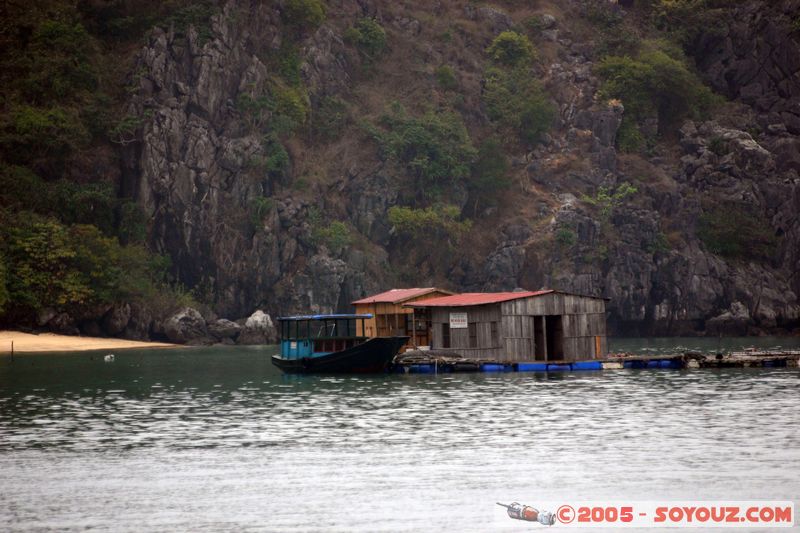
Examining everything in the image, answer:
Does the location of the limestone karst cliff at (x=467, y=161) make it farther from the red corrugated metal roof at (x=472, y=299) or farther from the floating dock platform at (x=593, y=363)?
the floating dock platform at (x=593, y=363)

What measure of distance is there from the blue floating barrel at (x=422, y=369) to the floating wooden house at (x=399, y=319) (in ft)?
20.5

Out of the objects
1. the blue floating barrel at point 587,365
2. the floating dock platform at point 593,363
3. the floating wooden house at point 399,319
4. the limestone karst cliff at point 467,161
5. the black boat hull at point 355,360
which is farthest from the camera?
the limestone karst cliff at point 467,161

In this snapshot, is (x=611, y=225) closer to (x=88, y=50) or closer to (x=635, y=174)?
(x=635, y=174)

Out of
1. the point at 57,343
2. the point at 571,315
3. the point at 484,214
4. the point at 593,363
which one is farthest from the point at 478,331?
the point at 484,214

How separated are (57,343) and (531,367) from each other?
57661 mm

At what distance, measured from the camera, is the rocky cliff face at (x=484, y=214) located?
125062 millimetres

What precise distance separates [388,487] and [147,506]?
21.2 ft

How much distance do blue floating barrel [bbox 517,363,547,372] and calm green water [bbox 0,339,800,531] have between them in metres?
3.44

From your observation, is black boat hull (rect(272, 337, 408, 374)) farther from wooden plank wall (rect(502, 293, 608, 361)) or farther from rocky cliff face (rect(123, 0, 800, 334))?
rocky cliff face (rect(123, 0, 800, 334))

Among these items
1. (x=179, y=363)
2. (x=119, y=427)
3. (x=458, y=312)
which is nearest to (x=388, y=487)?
(x=119, y=427)
